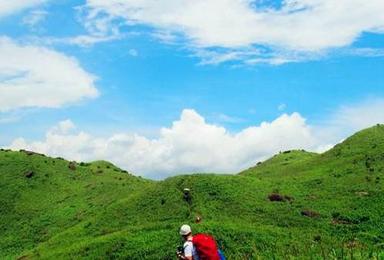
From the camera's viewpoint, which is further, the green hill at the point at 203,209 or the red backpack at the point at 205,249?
the green hill at the point at 203,209

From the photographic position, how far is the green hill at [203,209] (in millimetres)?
63938

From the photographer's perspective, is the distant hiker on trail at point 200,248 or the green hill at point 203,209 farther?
the green hill at point 203,209

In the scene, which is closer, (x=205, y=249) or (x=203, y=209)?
(x=205, y=249)

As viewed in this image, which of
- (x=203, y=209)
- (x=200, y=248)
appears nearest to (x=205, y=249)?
(x=200, y=248)

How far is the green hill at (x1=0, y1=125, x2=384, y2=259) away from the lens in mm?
63938

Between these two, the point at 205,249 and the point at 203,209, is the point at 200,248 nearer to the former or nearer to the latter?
the point at 205,249

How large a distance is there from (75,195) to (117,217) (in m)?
32.0

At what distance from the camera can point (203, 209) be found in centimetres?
7444

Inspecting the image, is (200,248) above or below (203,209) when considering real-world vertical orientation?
above

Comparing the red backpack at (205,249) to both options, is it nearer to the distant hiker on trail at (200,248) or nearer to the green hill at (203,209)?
the distant hiker on trail at (200,248)

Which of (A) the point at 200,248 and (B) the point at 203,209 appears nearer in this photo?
(A) the point at 200,248

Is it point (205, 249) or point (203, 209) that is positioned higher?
point (205, 249)

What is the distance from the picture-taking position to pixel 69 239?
76875mm

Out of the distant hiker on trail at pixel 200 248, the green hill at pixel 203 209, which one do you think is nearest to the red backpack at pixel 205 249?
the distant hiker on trail at pixel 200 248
